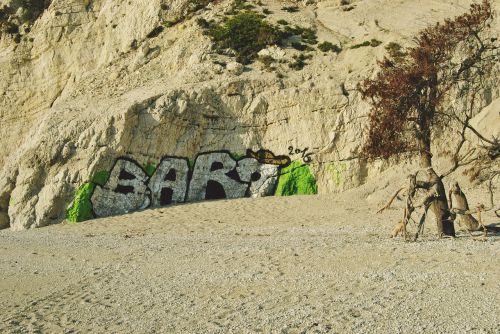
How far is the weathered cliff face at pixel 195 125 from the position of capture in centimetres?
2330

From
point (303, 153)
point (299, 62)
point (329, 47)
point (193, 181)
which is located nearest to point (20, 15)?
point (193, 181)

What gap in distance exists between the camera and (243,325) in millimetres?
7730

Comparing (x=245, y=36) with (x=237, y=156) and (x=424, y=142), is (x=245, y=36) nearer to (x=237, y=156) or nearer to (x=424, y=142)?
(x=237, y=156)

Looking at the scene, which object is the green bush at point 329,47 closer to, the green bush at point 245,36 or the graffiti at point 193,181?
the green bush at point 245,36

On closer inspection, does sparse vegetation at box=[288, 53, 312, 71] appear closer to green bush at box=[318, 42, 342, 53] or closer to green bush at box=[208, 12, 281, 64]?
green bush at box=[318, 42, 342, 53]

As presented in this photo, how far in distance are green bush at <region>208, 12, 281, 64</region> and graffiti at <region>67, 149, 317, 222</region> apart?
6237mm

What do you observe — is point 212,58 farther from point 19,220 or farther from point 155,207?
point 19,220

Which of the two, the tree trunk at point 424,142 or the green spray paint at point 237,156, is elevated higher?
the green spray paint at point 237,156

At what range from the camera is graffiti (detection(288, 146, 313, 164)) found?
24.5 m

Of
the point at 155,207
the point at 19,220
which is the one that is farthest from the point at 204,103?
the point at 19,220

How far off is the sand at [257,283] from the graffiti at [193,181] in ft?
18.9

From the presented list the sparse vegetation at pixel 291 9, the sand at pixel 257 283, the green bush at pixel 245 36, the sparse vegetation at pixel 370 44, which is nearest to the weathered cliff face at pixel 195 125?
the sparse vegetation at pixel 370 44

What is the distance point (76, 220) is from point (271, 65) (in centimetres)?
1239

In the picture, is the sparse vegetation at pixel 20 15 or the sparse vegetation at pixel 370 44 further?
the sparse vegetation at pixel 20 15
